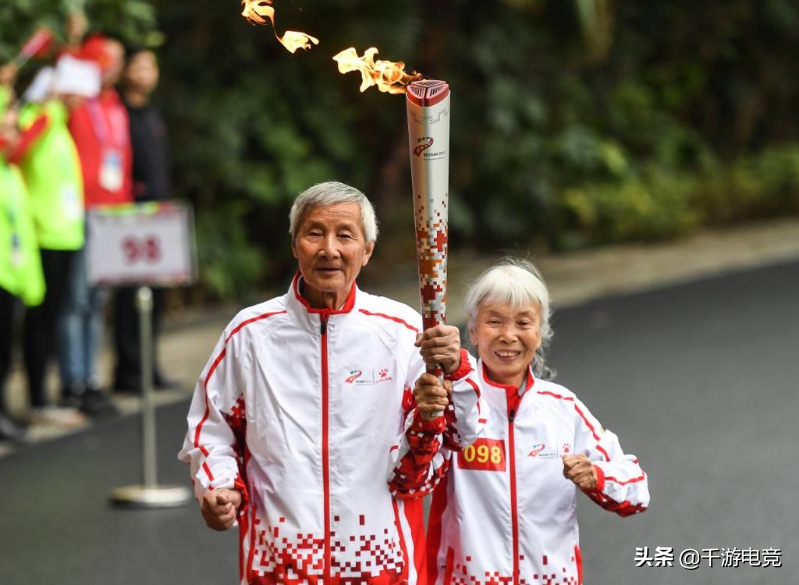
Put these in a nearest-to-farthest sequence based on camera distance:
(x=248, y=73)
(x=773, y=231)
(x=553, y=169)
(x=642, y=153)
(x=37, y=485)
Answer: (x=37, y=485), (x=248, y=73), (x=553, y=169), (x=773, y=231), (x=642, y=153)

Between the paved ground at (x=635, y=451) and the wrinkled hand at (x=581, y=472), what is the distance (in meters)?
2.48

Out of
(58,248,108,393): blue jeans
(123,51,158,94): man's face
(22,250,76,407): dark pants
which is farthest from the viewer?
(123,51,158,94): man's face

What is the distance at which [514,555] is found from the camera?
3887 mm

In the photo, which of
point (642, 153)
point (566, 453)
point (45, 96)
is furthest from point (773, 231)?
point (566, 453)

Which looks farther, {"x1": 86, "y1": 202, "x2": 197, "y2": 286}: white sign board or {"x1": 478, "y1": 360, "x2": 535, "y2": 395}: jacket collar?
{"x1": 86, "y1": 202, "x2": 197, "y2": 286}: white sign board

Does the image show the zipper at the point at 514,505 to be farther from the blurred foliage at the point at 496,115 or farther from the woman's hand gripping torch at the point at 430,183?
the blurred foliage at the point at 496,115

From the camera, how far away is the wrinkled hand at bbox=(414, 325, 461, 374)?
332 centimetres

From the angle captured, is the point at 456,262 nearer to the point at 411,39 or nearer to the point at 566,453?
the point at 411,39

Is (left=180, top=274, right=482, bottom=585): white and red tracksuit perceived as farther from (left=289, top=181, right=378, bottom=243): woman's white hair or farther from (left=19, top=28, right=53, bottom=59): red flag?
(left=19, top=28, right=53, bottom=59): red flag

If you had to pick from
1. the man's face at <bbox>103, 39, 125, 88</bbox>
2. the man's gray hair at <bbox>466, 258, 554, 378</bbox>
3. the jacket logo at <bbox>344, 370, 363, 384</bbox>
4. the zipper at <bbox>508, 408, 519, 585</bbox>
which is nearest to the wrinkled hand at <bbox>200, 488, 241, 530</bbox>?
the jacket logo at <bbox>344, 370, 363, 384</bbox>

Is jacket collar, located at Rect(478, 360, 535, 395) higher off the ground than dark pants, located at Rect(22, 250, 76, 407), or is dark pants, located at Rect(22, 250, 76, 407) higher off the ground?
dark pants, located at Rect(22, 250, 76, 407)

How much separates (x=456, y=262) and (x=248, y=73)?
10.2ft

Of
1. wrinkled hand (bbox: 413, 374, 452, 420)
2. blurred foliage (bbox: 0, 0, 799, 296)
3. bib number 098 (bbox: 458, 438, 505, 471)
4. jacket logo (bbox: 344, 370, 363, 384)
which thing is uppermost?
blurred foliage (bbox: 0, 0, 799, 296)

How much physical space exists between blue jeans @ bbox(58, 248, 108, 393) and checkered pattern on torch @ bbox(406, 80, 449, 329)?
598 cm
